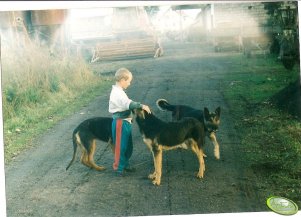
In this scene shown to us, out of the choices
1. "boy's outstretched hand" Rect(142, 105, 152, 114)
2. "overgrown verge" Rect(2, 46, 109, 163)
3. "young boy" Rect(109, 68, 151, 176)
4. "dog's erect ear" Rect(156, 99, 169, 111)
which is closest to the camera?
"boy's outstretched hand" Rect(142, 105, 152, 114)

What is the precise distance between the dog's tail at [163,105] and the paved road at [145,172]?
2.6 inches

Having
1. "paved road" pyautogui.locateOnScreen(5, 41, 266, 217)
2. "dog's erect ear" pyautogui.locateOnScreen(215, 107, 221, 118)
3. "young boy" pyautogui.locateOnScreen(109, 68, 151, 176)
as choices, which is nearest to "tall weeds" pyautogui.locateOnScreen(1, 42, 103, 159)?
"paved road" pyautogui.locateOnScreen(5, 41, 266, 217)

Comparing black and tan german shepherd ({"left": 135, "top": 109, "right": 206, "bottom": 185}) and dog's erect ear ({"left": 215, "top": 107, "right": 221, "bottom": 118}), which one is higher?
dog's erect ear ({"left": 215, "top": 107, "right": 221, "bottom": 118})

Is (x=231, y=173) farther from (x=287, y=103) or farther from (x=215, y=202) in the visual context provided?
(x=287, y=103)

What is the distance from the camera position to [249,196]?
12.3ft

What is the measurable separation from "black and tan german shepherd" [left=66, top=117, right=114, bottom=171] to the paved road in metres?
0.07

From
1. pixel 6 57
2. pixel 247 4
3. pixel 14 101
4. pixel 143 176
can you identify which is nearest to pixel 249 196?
pixel 143 176

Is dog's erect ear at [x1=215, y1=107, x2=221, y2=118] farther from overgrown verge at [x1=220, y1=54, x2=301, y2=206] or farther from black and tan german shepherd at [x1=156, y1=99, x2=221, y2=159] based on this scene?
overgrown verge at [x1=220, y1=54, x2=301, y2=206]

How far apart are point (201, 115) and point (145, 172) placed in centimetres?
84

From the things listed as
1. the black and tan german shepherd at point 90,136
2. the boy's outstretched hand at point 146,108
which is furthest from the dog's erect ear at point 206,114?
the black and tan german shepherd at point 90,136

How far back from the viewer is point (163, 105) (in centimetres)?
398

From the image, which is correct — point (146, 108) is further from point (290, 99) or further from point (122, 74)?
point (290, 99)

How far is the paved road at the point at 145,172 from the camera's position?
371 cm

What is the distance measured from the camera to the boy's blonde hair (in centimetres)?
396
